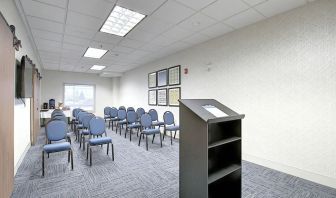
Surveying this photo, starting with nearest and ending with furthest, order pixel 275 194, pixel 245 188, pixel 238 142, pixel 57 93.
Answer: pixel 238 142 < pixel 275 194 < pixel 245 188 < pixel 57 93

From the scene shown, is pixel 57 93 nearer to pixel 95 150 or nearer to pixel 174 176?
pixel 95 150

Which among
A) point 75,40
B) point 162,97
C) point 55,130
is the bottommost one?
point 55,130

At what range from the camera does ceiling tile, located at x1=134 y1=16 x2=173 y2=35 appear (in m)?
3.32

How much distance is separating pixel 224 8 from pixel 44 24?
138 inches

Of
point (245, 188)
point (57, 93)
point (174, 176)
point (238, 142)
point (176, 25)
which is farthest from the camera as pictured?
point (57, 93)

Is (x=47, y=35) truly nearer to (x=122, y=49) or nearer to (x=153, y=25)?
(x=122, y=49)

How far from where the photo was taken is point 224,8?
9.43ft

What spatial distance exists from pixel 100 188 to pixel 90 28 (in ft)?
10.3

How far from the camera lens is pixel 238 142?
2.07m

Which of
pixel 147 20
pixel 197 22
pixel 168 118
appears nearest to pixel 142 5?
pixel 147 20

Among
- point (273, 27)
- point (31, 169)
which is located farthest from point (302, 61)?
point (31, 169)

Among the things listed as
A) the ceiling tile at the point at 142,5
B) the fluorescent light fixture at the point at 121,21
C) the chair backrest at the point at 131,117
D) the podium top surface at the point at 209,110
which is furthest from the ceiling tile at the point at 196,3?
the chair backrest at the point at 131,117

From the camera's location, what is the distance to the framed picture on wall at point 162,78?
6055 millimetres

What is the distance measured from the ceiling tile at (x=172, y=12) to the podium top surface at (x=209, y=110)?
176cm
